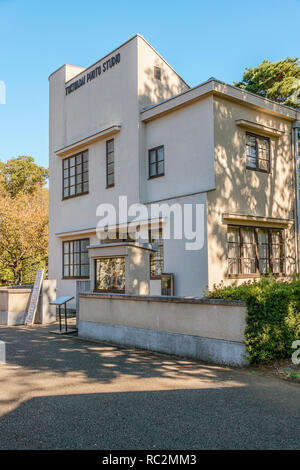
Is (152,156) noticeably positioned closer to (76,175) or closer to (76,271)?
(76,175)

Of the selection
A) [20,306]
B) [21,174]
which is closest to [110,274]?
[20,306]

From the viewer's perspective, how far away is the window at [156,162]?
13.9m

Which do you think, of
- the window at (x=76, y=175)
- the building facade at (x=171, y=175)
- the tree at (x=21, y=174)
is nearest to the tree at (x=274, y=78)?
the building facade at (x=171, y=175)

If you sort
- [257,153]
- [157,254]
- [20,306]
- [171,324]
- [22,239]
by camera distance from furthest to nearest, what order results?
1. [22,239]
2. [20,306]
3. [257,153]
4. [157,254]
5. [171,324]

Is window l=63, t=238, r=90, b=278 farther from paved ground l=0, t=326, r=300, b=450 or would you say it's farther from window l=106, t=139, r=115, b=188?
paved ground l=0, t=326, r=300, b=450

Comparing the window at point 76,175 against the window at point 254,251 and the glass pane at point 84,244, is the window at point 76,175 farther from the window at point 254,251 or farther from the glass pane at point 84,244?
the window at point 254,251

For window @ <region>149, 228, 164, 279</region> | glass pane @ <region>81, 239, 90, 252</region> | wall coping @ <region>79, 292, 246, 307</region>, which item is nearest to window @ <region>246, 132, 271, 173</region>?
window @ <region>149, 228, 164, 279</region>

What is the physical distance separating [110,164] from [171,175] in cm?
320

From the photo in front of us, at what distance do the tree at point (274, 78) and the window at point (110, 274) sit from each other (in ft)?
53.8

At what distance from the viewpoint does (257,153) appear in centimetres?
1376

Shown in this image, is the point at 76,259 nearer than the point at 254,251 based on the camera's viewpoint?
No

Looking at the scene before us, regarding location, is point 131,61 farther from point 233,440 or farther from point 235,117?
point 233,440

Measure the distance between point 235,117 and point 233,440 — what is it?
34.2 ft

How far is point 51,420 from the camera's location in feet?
16.4
